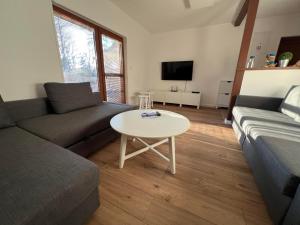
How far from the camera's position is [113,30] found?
9.66ft

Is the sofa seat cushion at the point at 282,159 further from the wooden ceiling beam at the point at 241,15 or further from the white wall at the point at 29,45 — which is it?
the wooden ceiling beam at the point at 241,15

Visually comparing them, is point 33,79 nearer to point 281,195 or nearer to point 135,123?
point 135,123

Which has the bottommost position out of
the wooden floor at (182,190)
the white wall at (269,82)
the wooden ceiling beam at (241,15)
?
the wooden floor at (182,190)

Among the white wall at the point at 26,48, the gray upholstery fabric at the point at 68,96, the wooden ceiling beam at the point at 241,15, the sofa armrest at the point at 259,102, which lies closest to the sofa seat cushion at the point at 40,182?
the gray upholstery fabric at the point at 68,96

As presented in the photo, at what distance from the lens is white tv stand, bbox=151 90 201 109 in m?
4.13

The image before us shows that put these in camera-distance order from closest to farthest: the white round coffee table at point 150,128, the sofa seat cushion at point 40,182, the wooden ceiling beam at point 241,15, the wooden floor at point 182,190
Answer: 1. the sofa seat cushion at point 40,182
2. the wooden floor at point 182,190
3. the white round coffee table at point 150,128
4. the wooden ceiling beam at point 241,15

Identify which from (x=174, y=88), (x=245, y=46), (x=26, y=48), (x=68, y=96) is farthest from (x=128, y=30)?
(x=245, y=46)

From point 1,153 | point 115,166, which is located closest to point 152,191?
point 115,166

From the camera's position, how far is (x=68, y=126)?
1363 mm

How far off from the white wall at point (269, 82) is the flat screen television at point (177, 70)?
1.92 metres

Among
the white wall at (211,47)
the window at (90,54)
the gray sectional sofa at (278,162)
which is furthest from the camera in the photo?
the white wall at (211,47)

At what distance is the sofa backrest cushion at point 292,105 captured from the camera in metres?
1.75

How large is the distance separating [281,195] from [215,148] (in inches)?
41.1

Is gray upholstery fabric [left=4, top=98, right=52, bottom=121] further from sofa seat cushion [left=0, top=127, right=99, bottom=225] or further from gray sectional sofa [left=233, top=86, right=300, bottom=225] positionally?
gray sectional sofa [left=233, top=86, right=300, bottom=225]
